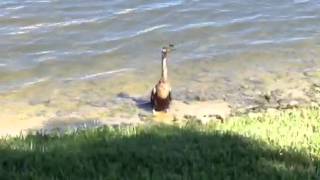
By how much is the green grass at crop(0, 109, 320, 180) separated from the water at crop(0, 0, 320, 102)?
480 cm

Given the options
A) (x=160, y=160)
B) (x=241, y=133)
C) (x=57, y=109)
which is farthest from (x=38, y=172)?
(x=57, y=109)

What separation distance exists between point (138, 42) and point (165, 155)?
823cm

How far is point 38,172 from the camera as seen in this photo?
223 inches

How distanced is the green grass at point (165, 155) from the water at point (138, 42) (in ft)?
15.7

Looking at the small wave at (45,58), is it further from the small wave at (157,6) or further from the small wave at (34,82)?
the small wave at (157,6)

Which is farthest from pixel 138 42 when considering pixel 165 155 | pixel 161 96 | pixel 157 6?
pixel 165 155

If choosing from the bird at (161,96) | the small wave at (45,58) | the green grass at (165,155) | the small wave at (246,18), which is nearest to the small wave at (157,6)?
the small wave at (246,18)

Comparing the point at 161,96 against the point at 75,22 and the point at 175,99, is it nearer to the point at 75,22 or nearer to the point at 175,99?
the point at 175,99

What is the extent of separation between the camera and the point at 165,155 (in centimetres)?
614

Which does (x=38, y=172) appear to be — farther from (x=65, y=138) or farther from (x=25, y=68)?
(x=25, y=68)

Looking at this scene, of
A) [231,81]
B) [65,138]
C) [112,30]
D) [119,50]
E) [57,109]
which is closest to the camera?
[65,138]

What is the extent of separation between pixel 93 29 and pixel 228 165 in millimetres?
9402

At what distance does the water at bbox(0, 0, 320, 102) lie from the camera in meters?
12.4

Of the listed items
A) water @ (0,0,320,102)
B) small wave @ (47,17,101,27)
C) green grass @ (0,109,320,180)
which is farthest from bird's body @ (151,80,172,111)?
small wave @ (47,17,101,27)
